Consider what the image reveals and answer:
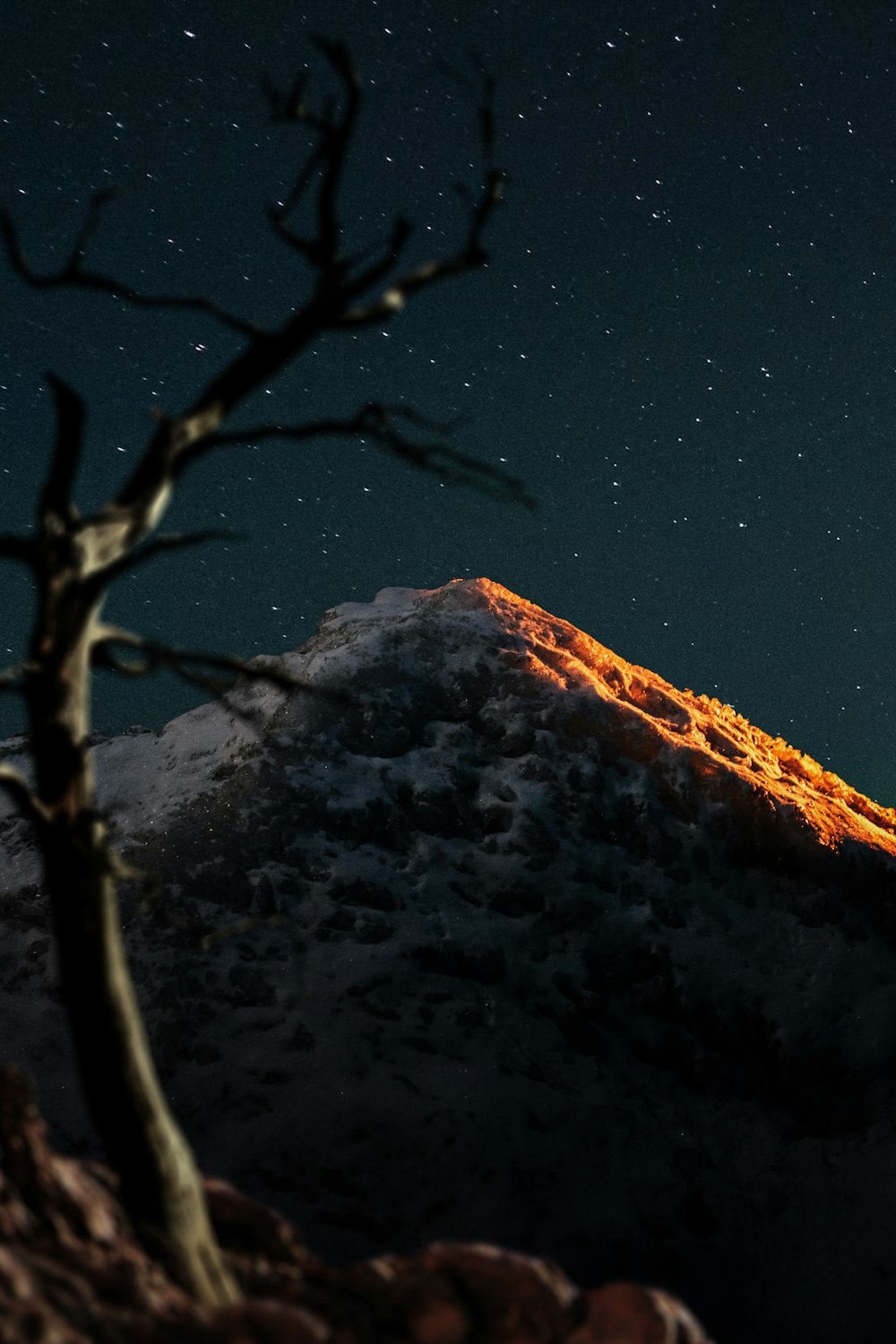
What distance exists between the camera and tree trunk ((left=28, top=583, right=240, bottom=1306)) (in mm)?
3680

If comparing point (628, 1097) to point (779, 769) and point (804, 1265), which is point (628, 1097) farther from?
point (779, 769)

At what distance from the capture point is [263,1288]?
445 cm

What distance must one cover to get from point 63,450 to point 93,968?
2558 millimetres

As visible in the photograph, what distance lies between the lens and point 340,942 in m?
21.7

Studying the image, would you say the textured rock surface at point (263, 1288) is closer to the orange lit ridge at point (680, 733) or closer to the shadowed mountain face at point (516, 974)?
the shadowed mountain face at point (516, 974)

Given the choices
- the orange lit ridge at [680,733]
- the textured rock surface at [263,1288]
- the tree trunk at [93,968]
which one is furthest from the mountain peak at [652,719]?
the tree trunk at [93,968]

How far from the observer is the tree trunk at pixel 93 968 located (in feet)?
12.1

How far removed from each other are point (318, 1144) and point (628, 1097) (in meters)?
7.78

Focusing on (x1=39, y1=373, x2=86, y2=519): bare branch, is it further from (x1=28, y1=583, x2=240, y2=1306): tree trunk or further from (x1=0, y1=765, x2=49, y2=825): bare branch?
(x1=0, y1=765, x2=49, y2=825): bare branch

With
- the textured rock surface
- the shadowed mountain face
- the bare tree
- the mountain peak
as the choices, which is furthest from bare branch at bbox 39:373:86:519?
the mountain peak

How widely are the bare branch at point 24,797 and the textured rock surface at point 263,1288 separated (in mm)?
1792

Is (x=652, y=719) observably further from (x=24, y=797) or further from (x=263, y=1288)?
(x=24, y=797)

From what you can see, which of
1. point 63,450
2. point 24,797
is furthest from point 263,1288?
point 63,450

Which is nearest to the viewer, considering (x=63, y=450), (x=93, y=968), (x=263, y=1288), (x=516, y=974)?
(x=93, y=968)
